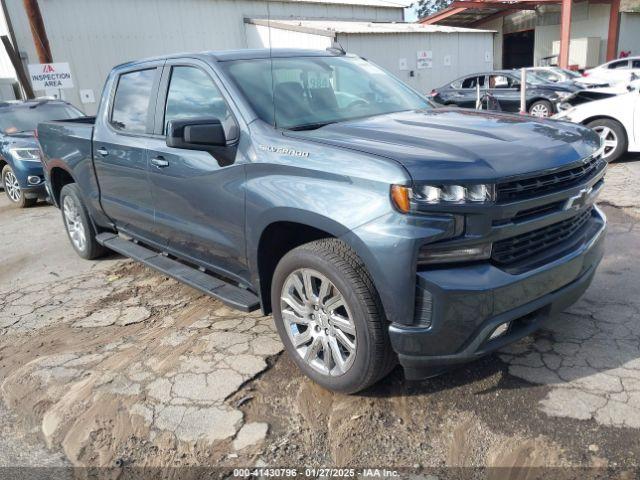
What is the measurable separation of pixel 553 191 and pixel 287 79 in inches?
72.7

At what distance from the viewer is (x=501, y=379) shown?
3074 mm

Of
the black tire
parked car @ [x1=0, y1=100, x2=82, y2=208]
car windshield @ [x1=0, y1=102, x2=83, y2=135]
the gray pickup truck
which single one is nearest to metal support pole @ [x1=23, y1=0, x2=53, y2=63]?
parked car @ [x1=0, y1=100, x2=82, y2=208]

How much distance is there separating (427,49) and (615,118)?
53.2 feet

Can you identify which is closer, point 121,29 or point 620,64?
point 121,29

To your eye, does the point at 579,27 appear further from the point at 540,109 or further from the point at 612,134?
the point at 612,134

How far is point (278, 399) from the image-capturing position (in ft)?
10.2

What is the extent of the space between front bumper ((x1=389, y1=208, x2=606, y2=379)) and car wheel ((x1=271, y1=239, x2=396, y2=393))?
15 centimetres

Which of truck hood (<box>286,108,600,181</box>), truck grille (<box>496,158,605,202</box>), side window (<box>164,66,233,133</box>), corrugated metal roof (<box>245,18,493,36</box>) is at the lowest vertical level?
truck grille (<box>496,158,605,202</box>)

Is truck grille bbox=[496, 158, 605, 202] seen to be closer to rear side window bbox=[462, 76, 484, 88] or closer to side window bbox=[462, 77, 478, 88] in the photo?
rear side window bbox=[462, 76, 484, 88]

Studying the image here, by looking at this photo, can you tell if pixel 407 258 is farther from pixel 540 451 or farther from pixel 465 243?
pixel 540 451

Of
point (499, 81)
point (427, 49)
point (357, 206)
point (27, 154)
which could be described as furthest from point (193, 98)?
point (427, 49)

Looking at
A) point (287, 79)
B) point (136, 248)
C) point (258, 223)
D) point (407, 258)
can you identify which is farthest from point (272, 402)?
point (136, 248)

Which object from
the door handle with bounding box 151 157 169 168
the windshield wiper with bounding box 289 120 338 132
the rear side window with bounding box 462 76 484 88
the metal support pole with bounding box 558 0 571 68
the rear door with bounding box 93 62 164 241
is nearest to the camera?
the windshield wiper with bounding box 289 120 338 132

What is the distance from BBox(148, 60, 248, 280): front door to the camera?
3363 mm
